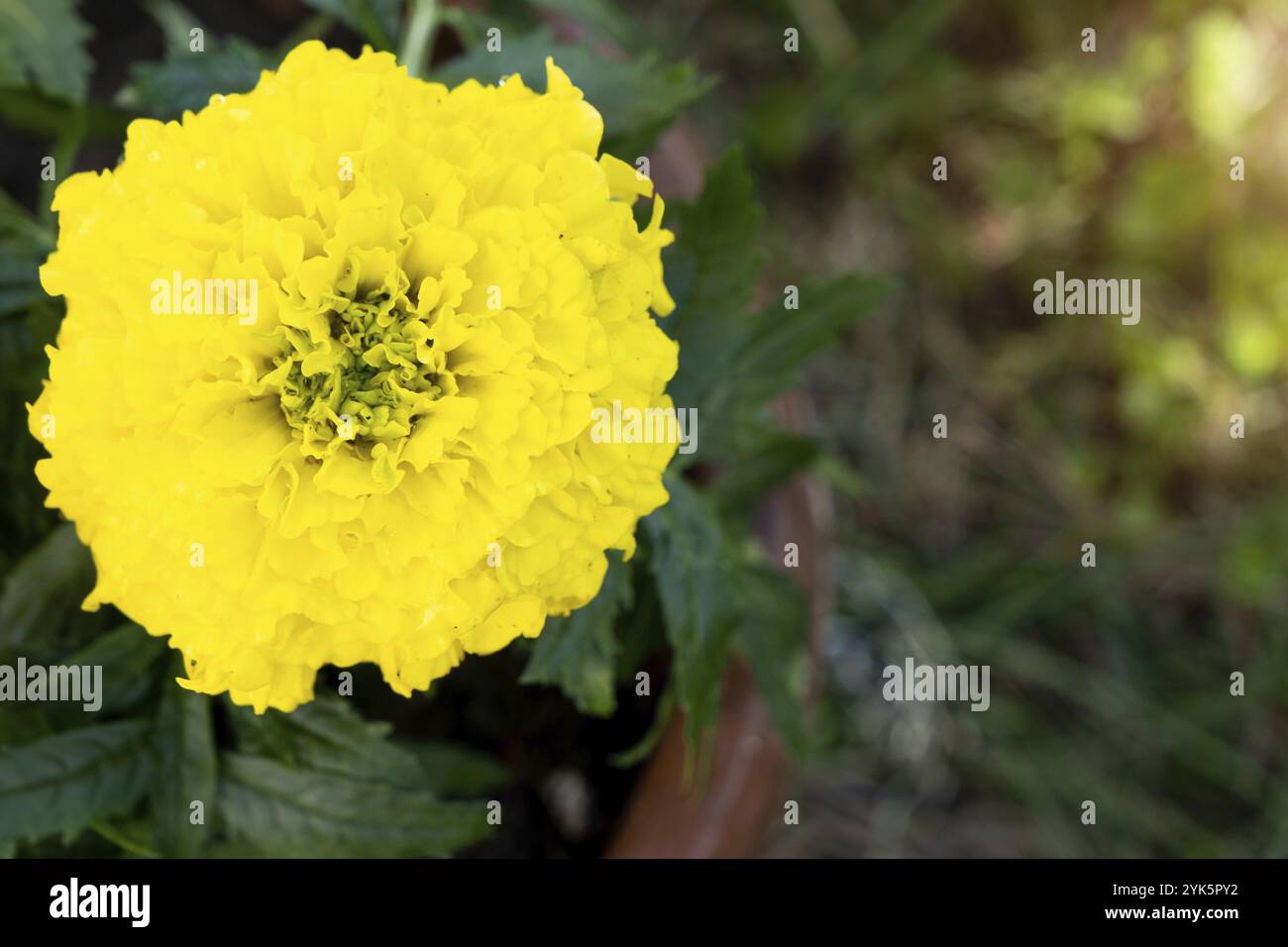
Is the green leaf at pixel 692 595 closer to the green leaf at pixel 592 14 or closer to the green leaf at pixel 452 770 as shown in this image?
the green leaf at pixel 452 770

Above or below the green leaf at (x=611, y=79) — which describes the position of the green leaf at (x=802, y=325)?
below

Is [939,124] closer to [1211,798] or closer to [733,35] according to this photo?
[733,35]

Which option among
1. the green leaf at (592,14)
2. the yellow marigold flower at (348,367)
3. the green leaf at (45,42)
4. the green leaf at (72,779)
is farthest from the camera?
the green leaf at (592,14)

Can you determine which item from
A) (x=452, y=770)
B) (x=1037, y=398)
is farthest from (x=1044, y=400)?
(x=452, y=770)

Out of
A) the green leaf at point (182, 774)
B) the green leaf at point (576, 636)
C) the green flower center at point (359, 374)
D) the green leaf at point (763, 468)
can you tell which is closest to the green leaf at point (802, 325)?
the green leaf at point (763, 468)

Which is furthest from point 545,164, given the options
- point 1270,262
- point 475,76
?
point 1270,262

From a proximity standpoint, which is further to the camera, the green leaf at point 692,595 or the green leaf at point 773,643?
the green leaf at point 773,643

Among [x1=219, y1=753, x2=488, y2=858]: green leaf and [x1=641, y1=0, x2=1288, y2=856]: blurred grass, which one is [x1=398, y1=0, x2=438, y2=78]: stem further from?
[x1=641, y1=0, x2=1288, y2=856]: blurred grass

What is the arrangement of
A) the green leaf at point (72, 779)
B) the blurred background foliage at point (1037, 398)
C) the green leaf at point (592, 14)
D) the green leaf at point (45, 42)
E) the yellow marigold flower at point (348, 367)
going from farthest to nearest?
the blurred background foliage at point (1037, 398) → the green leaf at point (592, 14) → the green leaf at point (45, 42) → the green leaf at point (72, 779) → the yellow marigold flower at point (348, 367)

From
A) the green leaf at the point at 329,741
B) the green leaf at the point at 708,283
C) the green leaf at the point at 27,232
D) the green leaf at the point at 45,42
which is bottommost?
the green leaf at the point at 329,741
